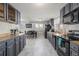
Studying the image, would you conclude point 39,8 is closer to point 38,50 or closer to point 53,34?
point 53,34

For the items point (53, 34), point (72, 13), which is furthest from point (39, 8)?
point (72, 13)

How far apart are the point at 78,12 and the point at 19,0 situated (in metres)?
1.66

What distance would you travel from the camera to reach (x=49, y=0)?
245 cm

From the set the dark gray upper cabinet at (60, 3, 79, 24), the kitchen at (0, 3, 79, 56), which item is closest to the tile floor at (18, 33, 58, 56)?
the kitchen at (0, 3, 79, 56)

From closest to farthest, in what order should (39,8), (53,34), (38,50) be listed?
(38,50)
(39,8)
(53,34)

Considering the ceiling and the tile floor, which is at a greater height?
the ceiling

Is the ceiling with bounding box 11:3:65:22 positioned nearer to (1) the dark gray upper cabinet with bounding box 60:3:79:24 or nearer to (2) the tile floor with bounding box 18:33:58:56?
(1) the dark gray upper cabinet with bounding box 60:3:79:24

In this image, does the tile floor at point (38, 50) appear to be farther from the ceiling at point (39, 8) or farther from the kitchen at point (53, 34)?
the ceiling at point (39, 8)

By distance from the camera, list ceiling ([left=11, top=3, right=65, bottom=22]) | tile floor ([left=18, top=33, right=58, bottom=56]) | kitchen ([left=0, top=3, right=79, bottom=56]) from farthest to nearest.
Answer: ceiling ([left=11, top=3, right=65, bottom=22])
tile floor ([left=18, top=33, right=58, bottom=56])
kitchen ([left=0, top=3, right=79, bottom=56])

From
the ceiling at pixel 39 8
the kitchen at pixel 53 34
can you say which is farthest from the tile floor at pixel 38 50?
the ceiling at pixel 39 8

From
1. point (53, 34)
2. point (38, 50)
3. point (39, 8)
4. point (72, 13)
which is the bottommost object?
point (38, 50)

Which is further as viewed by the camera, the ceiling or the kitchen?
the ceiling

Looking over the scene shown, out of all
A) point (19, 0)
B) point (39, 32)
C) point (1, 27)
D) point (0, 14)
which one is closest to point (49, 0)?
point (19, 0)

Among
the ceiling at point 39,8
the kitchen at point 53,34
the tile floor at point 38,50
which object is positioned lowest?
the tile floor at point 38,50
